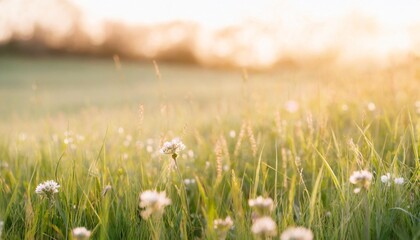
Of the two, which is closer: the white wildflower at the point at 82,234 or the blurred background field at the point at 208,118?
the white wildflower at the point at 82,234

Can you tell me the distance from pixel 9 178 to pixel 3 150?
0.78 meters

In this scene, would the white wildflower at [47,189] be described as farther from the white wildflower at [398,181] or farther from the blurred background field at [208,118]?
the white wildflower at [398,181]

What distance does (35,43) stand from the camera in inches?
1409

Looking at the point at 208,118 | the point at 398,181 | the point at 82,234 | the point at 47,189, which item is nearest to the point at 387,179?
the point at 398,181

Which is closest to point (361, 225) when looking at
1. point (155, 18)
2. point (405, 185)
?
point (405, 185)

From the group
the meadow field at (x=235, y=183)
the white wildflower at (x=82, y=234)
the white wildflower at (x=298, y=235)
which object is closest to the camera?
the white wildflower at (x=298, y=235)

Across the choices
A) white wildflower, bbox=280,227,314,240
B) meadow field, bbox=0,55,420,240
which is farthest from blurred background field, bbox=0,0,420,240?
white wildflower, bbox=280,227,314,240

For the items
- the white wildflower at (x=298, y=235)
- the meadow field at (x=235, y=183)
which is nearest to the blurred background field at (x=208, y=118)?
the meadow field at (x=235, y=183)

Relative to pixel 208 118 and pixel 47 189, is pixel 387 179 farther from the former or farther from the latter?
pixel 208 118

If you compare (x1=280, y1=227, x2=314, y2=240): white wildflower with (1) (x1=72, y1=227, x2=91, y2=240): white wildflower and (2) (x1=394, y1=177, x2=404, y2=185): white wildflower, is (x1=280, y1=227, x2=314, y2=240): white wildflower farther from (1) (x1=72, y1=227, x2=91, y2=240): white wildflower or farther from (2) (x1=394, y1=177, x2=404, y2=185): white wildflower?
(2) (x1=394, y1=177, x2=404, y2=185): white wildflower

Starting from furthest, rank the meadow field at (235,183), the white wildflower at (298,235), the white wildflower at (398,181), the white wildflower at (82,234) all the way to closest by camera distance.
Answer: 1. the white wildflower at (398,181)
2. the meadow field at (235,183)
3. the white wildflower at (82,234)
4. the white wildflower at (298,235)

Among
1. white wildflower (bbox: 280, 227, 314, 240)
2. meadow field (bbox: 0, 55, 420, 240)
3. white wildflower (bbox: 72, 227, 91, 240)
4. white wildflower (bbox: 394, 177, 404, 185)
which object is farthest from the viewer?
white wildflower (bbox: 394, 177, 404, 185)

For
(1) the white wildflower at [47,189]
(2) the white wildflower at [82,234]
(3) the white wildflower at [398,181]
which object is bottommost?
(2) the white wildflower at [82,234]

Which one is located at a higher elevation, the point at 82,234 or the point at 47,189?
the point at 47,189
